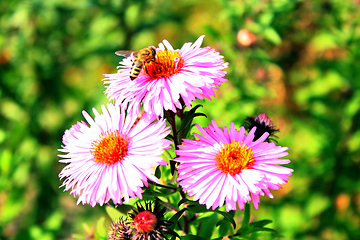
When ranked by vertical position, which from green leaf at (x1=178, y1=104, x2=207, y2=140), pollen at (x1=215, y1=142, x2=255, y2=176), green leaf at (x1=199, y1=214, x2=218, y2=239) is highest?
green leaf at (x1=178, y1=104, x2=207, y2=140)

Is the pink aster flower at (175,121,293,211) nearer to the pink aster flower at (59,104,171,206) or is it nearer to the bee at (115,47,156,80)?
the pink aster flower at (59,104,171,206)

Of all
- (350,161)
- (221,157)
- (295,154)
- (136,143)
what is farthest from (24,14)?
(350,161)

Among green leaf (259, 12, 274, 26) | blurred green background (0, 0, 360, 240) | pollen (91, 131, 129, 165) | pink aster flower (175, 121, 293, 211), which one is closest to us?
pink aster flower (175, 121, 293, 211)

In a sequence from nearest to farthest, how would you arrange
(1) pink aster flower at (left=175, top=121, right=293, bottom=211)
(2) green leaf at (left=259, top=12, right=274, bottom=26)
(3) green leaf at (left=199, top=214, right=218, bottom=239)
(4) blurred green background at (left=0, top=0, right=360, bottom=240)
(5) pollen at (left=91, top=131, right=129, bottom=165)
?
1. (1) pink aster flower at (left=175, top=121, right=293, bottom=211)
2. (5) pollen at (left=91, top=131, right=129, bottom=165)
3. (3) green leaf at (left=199, top=214, right=218, bottom=239)
4. (2) green leaf at (left=259, top=12, right=274, bottom=26)
5. (4) blurred green background at (left=0, top=0, right=360, bottom=240)

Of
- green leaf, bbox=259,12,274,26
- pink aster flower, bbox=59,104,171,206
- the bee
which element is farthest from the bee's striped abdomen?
green leaf, bbox=259,12,274,26

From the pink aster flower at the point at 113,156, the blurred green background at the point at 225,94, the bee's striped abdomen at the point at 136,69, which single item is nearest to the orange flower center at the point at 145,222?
the pink aster flower at the point at 113,156

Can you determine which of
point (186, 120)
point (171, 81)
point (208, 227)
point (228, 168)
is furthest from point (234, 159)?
point (208, 227)

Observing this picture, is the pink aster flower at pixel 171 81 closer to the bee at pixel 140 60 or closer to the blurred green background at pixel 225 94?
the bee at pixel 140 60
